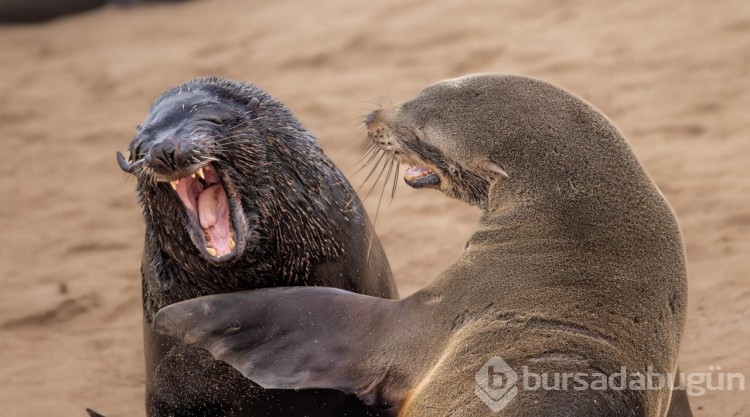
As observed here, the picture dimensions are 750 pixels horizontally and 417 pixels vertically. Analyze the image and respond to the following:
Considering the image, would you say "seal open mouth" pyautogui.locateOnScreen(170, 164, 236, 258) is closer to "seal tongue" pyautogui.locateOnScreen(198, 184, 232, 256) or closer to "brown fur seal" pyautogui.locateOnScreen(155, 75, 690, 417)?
"seal tongue" pyautogui.locateOnScreen(198, 184, 232, 256)

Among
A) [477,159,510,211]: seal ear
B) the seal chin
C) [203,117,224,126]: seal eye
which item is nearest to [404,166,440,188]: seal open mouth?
[477,159,510,211]: seal ear

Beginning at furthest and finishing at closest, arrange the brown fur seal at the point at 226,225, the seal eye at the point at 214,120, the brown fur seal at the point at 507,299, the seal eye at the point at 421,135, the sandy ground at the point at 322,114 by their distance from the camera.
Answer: the sandy ground at the point at 322,114 → the seal eye at the point at 214,120 → the brown fur seal at the point at 226,225 → the seal eye at the point at 421,135 → the brown fur seal at the point at 507,299

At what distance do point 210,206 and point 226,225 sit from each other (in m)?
0.10

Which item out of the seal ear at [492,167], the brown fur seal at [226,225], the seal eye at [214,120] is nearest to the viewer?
the seal ear at [492,167]

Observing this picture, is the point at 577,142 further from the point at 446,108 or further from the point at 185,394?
the point at 185,394

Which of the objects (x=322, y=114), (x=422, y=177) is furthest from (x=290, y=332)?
(x=322, y=114)

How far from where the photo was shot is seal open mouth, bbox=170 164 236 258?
13.8 feet

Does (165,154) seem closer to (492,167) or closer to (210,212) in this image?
(210,212)

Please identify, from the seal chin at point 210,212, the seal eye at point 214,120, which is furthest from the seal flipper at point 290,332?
the seal eye at point 214,120

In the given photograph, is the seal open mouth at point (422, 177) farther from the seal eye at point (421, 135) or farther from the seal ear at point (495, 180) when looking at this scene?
the seal ear at point (495, 180)

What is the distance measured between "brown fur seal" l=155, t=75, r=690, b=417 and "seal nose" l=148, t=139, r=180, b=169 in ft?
1.59

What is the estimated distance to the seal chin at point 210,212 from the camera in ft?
13.6

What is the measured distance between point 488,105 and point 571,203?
42 cm

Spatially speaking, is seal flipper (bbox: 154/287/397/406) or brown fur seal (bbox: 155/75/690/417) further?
seal flipper (bbox: 154/287/397/406)
